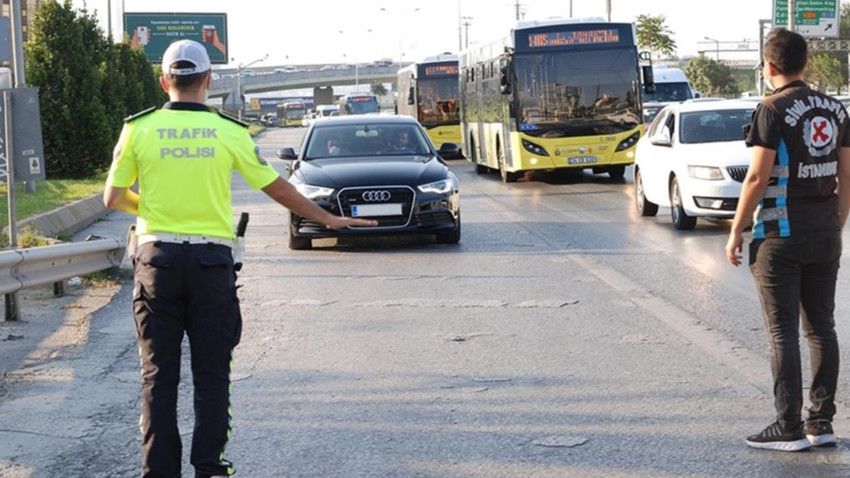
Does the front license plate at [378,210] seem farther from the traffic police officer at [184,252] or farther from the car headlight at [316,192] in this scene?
the traffic police officer at [184,252]

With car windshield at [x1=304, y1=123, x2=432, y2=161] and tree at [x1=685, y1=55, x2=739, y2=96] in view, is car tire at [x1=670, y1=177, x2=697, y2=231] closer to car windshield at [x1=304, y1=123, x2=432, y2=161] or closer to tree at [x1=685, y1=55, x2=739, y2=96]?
car windshield at [x1=304, y1=123, x2=432, y2=161]

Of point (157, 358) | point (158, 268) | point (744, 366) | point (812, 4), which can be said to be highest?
point (812, 4)

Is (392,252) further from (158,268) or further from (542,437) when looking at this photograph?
(158,268)

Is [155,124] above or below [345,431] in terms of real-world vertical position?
above

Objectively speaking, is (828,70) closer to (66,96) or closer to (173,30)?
(173,30)

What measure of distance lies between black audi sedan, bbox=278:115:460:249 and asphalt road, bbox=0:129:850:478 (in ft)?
2.04

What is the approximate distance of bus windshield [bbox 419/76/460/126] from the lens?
139ft

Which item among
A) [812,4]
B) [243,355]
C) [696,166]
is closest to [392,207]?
[696,166]

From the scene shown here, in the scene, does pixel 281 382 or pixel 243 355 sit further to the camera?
pixel 243 355

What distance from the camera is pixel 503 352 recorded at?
8.48 m

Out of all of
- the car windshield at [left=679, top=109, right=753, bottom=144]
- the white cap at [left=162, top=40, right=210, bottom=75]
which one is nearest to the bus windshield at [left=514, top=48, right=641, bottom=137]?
the car windshield at [left=679, top=109, right=753, bottom=144]

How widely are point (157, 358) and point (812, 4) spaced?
56376mm

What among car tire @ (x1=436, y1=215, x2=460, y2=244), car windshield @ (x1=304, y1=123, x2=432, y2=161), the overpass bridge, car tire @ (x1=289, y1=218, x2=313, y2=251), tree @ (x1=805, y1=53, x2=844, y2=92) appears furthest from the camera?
the overpass bridge

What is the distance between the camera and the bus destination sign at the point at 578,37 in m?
26.2
